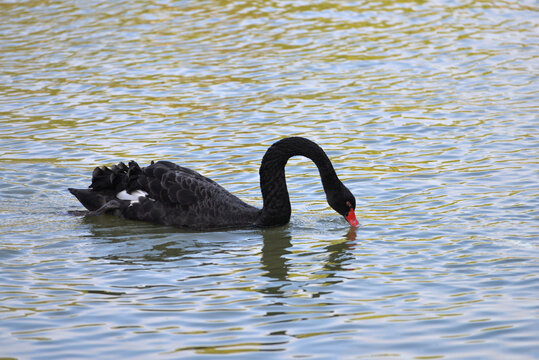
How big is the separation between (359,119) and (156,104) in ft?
10.0

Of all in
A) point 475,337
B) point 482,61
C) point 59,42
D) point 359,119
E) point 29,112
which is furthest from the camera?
point 59,42

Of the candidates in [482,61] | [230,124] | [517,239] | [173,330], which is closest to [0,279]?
[173,330]

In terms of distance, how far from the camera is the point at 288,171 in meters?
10.5

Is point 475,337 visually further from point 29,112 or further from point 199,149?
point 29,112

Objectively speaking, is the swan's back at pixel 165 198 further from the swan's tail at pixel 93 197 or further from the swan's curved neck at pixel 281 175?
the swan's curved neck at pixel 281 175

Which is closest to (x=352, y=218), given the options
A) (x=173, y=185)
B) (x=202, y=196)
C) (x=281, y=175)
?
(x=281, y=175)

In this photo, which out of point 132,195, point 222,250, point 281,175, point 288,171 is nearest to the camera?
point 222,250

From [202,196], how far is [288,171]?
211 cm

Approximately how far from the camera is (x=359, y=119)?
12.0 meters

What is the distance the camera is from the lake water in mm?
6059

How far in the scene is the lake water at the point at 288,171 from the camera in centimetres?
606

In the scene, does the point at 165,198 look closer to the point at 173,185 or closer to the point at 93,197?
the point at 173,185

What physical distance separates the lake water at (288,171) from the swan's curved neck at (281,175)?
7.8 inches

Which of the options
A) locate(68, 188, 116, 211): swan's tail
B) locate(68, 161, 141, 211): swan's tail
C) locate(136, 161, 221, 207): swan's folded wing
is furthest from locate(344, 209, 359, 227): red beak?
locate(68, 188, 116, 211): swan's tail
